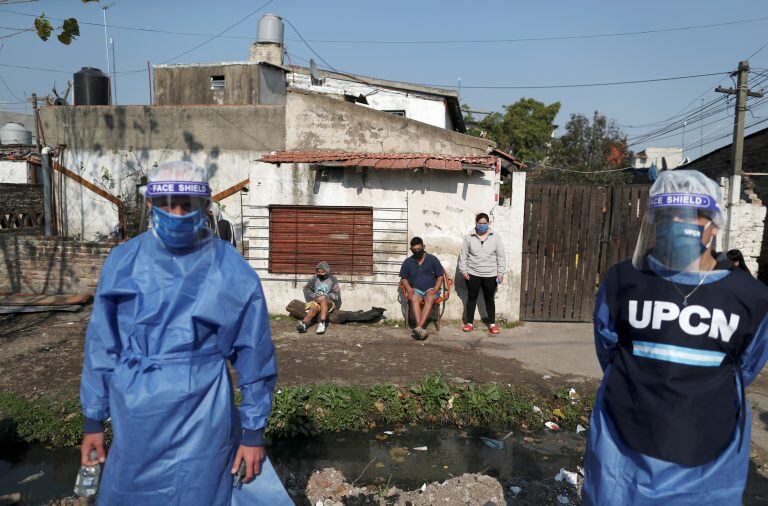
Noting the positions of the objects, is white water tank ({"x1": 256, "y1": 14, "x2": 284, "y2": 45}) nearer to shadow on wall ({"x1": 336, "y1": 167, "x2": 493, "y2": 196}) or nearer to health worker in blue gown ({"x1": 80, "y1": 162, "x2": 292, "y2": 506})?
shadow on wall ({"x1": 336, "y1": 167, "x2": 493, "y2": 196})

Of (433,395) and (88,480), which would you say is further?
(433,395)

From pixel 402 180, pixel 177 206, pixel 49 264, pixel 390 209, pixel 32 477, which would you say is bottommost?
pixel 32 477

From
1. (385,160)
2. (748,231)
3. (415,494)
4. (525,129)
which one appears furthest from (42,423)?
(525,129)

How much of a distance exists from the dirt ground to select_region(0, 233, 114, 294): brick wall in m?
1.43

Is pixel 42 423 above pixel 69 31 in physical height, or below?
below

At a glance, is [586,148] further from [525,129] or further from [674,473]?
[674,473]

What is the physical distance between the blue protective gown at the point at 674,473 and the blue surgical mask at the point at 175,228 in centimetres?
184

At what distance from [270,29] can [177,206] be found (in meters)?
15.2

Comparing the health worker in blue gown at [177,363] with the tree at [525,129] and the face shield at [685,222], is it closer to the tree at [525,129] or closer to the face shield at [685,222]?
the face shield at [685,222]

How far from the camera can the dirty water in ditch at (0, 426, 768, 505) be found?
13.7 feet

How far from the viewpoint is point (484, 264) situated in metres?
7.78

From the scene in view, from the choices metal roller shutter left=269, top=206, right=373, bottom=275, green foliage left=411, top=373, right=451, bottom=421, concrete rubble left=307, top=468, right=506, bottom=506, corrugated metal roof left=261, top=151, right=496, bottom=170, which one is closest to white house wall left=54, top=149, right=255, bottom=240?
corrugated metal roof left=261, top=151, right=496, bottom=170

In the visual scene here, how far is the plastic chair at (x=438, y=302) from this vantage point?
798 cm

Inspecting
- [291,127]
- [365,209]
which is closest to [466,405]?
[365,209]
